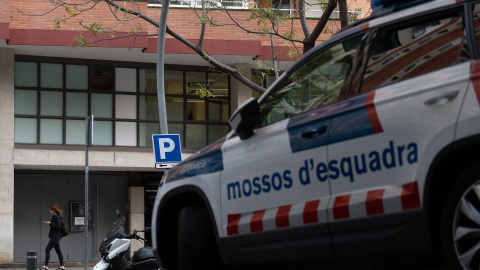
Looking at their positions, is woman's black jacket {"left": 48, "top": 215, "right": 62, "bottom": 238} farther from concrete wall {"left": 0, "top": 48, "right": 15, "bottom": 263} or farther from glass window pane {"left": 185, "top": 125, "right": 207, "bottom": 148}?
glass window pane {"left": 185, "top": 125, "right": 207, "bottom": 148}

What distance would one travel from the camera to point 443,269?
548cm

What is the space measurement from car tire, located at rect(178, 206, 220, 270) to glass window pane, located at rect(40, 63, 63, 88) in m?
24.1

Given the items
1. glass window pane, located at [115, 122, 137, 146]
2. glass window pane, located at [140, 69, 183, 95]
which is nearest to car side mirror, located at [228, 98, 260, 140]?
glass window pane, located at [115, 122, 137, 146]

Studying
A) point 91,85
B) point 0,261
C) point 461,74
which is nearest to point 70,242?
point 0,261

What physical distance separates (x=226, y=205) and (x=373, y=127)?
1.66 metres

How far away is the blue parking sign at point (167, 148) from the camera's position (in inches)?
727

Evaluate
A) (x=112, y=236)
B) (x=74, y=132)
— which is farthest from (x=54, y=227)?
(x=112, y=236)

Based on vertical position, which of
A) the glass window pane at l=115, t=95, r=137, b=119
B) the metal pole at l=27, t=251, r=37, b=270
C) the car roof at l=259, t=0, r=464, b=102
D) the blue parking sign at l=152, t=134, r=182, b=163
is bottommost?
the metal pole at l=27, t=251, r=37, b=270

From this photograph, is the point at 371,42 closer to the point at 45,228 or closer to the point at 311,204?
the point at 311,204

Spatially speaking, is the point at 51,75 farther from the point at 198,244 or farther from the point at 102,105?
the point at 198,244

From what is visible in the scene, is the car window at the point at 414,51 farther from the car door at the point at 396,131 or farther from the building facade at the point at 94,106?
the building facade at the point at 94,106

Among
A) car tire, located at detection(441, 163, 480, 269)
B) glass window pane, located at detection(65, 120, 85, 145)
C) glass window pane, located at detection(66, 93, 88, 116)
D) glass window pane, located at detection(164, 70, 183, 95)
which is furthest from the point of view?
glass window pane, located at detection(164, 70, 183, 95)

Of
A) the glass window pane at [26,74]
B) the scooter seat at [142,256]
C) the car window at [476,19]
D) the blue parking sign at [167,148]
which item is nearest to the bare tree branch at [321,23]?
the blue parking sign at [167,148]

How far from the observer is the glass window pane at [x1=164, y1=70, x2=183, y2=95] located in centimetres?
3250
